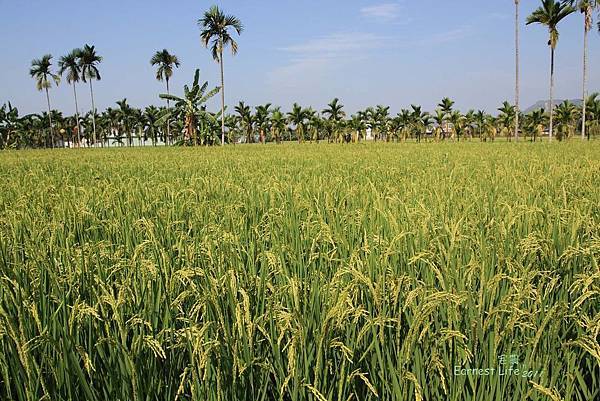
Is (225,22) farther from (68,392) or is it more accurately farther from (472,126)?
(472,126)

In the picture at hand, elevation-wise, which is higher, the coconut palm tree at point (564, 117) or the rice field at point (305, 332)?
the coconut palm tree at point (564, 117)

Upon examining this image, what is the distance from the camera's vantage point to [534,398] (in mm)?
1300

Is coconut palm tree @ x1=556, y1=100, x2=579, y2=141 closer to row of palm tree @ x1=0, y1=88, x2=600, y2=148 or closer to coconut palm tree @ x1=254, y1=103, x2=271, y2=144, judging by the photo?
row of palm tree @ x1=0, y1=88, x2=600, y2=148

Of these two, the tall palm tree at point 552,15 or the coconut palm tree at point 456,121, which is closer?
the tall palm tree at point 552,15

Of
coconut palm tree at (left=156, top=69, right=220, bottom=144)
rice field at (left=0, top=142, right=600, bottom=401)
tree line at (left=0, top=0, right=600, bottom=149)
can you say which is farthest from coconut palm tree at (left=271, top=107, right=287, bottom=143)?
rice field at (left=0, top=142, right=600, bottom=401)

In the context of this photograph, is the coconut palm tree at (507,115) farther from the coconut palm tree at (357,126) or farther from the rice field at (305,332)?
the rice field at (305,332)

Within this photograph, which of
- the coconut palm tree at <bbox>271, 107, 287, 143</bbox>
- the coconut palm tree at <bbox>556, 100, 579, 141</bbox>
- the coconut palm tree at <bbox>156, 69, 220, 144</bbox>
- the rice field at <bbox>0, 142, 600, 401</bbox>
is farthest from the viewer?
the coconut palm tree at <bbox>271, 107, 287, 143</bbox>

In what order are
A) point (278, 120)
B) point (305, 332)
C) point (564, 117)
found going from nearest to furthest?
point (305, 332)
point (564, 117)
point (278, 120)

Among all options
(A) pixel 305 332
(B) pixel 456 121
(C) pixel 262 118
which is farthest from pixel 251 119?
(A) pixel 305 332

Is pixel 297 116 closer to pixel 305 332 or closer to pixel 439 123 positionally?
pixel 439 123

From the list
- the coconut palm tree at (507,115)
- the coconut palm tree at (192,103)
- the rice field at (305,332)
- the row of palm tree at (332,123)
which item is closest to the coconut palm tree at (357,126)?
the row of palm tree at (332,123)

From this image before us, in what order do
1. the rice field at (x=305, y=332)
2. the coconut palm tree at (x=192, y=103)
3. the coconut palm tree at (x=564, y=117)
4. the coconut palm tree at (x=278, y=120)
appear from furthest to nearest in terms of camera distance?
the coconut palm tree at (x=278, y=120) < the coconut palm tree at (x=564, y=117) < the coconut palm tree at (x=192, y=103) < the rice field at (x=305, y=332)

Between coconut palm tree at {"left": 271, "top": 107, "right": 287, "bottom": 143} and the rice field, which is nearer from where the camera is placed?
the rice field

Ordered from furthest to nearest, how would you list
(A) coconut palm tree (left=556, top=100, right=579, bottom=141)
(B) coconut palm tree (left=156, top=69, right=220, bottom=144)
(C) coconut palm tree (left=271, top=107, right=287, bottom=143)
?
(C) coconut palm tree (left=271, top=107, right=287, bottom=143), (A) coconut palm tree (left=556, top=100, right=579, bottom=141), (B) coconut palm tree (left=156, top=69, right=220, bottom=144)
